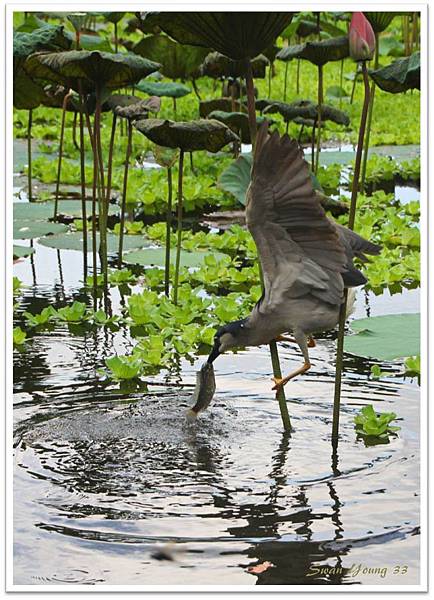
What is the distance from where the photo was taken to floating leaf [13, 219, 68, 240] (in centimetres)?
805

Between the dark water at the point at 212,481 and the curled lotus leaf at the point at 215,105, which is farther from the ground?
the curled lotus leaf at the point at 215,105

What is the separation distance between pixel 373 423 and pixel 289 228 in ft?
3.31

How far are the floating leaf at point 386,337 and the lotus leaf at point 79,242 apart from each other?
8.19 ft

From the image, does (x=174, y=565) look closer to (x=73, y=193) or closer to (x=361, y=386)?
(x=361, y=386)

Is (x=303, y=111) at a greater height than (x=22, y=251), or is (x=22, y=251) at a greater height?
Result: (x=303, y=111)

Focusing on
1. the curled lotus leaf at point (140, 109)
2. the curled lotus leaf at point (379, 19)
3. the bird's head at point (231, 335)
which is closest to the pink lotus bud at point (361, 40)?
the bird's head at point (231, 335)

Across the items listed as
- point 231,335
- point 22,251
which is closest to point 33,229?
point 22,251

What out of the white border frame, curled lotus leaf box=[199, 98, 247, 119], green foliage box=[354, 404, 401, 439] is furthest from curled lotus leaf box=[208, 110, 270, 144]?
green foliage box=[354, 404, 401, 439]

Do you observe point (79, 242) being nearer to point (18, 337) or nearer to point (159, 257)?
point (159, 257)

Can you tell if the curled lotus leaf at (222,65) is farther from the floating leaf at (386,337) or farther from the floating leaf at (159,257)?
the floating leaf at (386,337)

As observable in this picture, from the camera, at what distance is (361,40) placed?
384 cm

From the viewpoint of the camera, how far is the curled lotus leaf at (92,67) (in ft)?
18.1

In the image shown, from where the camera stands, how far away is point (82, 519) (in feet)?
12.4
